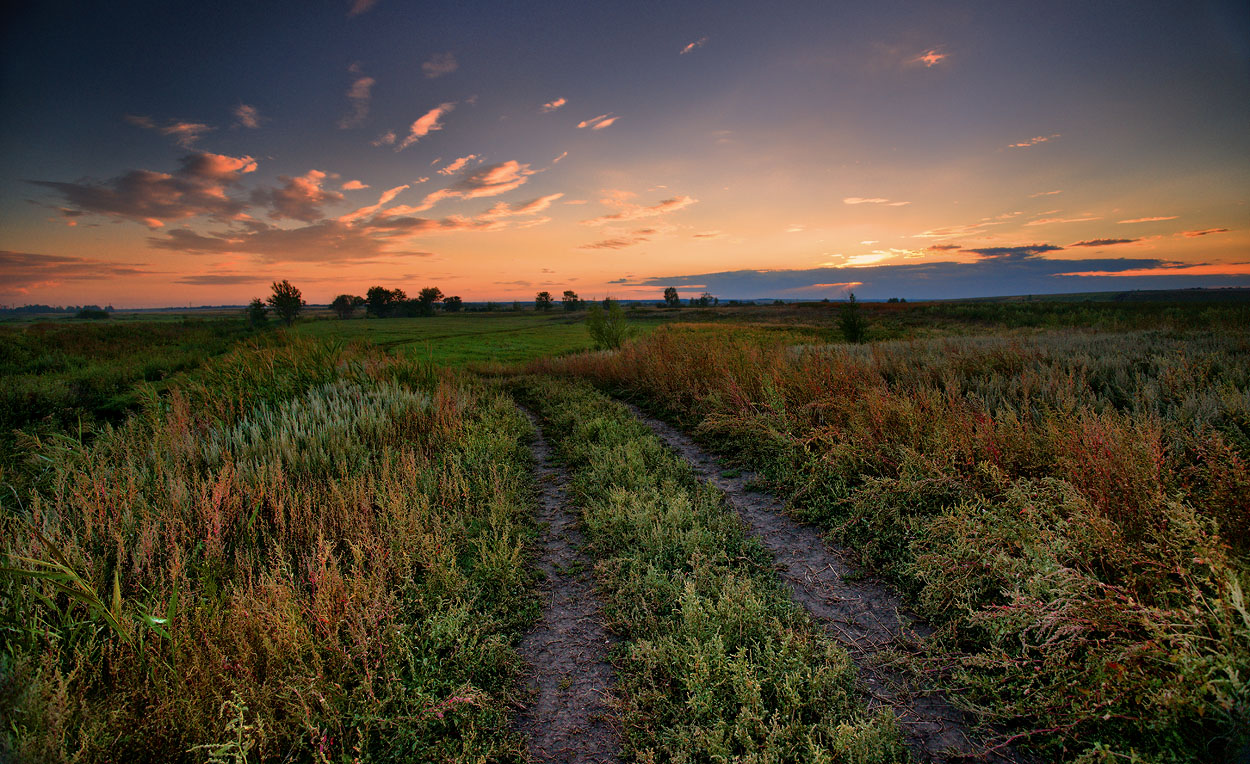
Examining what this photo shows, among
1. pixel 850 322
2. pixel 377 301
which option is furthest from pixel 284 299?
pixel 850 322

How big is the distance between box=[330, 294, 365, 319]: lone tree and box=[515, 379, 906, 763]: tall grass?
93838 millimetres

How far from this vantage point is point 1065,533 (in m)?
3.33

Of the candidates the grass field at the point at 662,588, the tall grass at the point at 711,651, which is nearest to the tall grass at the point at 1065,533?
the grass field at the point at 662,588

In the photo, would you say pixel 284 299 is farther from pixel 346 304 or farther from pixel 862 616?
pixel 862 616

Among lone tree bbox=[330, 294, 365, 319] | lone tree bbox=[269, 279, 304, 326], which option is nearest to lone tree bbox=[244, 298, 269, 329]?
lone tree bbox=[269, 279, 304, 326]

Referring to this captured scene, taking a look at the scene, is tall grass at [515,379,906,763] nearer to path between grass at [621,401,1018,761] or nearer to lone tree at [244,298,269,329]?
path between grass at [621,401,1018,761]

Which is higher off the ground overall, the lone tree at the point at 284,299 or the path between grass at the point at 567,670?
the lone tree at the point at 284,299

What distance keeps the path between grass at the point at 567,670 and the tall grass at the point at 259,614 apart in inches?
7.2

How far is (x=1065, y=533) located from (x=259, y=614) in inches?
232

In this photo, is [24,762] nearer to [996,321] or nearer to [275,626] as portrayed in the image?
[275,626]

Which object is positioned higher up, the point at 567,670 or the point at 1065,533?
the point at 1065,533

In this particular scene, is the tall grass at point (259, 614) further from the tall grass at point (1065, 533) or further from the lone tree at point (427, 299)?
the lone tree at point (427, 299)

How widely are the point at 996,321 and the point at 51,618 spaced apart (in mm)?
62291

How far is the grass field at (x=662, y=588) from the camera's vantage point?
7.47ft
